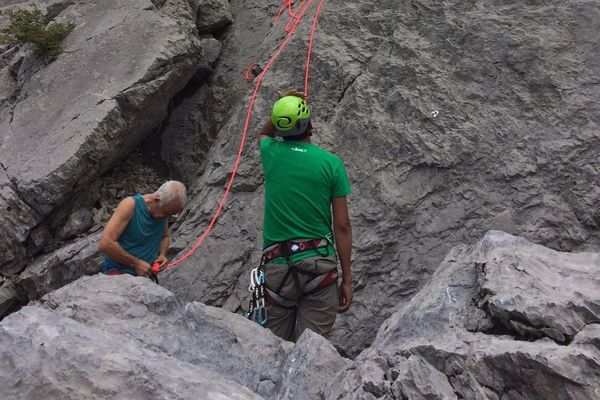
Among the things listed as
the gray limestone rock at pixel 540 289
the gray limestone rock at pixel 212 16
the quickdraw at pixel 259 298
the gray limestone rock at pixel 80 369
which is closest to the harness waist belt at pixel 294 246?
the quickdraw at pixel 259 298

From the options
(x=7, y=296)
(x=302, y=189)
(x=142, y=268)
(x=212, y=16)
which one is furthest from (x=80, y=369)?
(x=212, y=16)

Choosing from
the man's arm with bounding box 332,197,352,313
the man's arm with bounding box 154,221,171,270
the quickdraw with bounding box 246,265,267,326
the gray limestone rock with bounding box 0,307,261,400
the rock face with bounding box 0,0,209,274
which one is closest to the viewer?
the gray limestone rock with bounding box 0,307,261,400

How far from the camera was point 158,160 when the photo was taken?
8695 mm

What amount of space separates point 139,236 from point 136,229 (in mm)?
93

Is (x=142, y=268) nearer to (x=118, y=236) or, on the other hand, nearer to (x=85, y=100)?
(x=118, y=236)

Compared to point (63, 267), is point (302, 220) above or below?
above

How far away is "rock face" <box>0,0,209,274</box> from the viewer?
7.32 metres

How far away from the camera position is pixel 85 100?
25.6ft

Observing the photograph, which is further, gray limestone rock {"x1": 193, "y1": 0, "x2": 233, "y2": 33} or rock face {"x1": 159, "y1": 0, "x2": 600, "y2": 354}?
gray limestone rock {"x1": 193, "y1": 0, "x2": 233, "y2": 33}

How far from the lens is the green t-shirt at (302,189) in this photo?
4.62 meters

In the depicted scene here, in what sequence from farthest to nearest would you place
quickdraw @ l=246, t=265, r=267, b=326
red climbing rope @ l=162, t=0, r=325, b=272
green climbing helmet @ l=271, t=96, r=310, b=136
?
red climbing rope @ l=162, t=0, r=325, b=272
quickdraw @ l=246, t=265, r=267, b=326
green climbing helmet @ l=271, t=96, r=310, b=136

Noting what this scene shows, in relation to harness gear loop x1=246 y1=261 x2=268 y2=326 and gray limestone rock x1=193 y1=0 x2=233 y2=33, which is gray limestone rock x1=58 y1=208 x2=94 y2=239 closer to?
harness gear loop x1=246 y1=261 x2=268 y2=326

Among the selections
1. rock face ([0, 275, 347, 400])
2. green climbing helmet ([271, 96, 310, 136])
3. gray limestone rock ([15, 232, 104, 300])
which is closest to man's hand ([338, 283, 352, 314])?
rock face ([0, 275, 347, 400])

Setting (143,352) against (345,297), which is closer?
(143,352)
